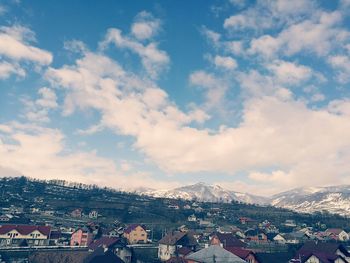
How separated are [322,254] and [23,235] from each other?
248ft

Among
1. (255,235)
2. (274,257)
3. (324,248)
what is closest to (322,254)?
(324,248)

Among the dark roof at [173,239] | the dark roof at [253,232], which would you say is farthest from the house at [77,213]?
the dark roof at [253,232]

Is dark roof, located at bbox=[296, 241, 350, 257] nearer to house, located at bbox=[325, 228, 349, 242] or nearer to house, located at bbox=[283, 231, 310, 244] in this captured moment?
house, located at bbox=[283, 231, 310, 244]

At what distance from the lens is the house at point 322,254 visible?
64500 mm

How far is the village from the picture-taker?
65062 millimetres

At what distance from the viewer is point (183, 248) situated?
78.7 meters

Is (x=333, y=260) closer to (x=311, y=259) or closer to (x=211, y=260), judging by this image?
(x=311, y=259)

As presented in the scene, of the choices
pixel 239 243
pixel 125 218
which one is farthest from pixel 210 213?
pixel 239 243

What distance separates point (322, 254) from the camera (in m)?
65.8

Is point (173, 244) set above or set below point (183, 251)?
above

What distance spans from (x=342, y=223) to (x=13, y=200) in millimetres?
163317

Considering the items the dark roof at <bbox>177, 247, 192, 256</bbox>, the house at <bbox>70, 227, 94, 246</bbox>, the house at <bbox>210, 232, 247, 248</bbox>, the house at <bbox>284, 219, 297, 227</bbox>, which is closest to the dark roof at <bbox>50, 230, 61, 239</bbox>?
the house at <bbox>70, 227, 94, 246</bbox>

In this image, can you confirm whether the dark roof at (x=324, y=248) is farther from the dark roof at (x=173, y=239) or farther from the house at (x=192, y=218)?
the house at (x=192, y=218)

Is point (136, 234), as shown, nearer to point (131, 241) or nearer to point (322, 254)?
point (131, 241)
